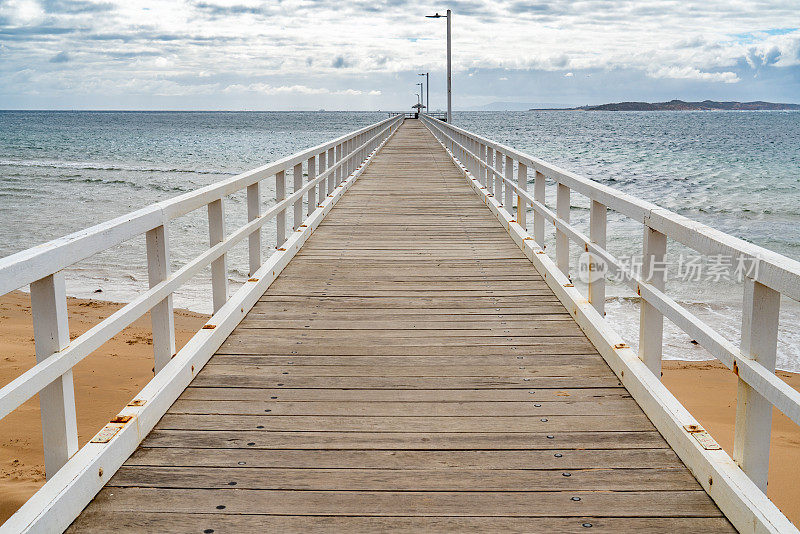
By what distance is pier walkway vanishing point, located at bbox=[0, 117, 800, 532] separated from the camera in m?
3.10

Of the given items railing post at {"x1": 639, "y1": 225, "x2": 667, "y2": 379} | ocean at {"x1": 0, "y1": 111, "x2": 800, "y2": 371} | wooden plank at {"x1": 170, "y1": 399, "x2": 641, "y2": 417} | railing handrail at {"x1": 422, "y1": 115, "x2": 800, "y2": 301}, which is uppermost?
railing handrail at {"x1": 422, "y1": 115, "x2": 800, "y2": 301}

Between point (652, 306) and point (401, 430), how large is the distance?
1.48m

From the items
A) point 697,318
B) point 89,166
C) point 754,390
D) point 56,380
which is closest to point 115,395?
point 56,380

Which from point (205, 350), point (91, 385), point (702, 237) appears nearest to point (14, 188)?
point (91, 385)

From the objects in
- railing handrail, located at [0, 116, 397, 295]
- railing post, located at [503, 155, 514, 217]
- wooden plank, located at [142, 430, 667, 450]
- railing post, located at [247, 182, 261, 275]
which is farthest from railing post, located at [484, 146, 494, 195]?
wooden plank, located at [142, 430, 667, 450]

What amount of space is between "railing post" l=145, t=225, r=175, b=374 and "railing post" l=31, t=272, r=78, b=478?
41.4 inches

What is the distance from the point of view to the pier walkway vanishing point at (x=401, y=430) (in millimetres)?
3096

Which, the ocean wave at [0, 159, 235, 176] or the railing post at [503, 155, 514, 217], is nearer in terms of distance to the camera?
the railing post at [503, 155, 514, 217]

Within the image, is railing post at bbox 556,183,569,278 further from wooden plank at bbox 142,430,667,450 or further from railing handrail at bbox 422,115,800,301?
wooden plank at bbox 142,430,667,450

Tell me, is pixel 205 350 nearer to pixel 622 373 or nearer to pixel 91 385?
pixel 622 373

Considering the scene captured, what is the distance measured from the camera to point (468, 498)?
10.7ft

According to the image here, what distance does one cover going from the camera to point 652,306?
425cm

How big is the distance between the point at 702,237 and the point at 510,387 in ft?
5.26

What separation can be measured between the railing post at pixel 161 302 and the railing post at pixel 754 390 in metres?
2.73
